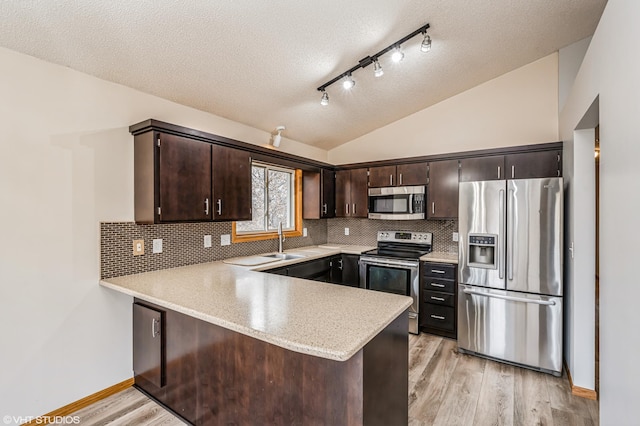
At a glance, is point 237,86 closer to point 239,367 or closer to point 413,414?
point 239,367

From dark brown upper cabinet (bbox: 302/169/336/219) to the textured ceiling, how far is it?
0.87 meters

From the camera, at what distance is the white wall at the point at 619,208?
1201mm

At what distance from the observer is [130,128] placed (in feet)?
7.95

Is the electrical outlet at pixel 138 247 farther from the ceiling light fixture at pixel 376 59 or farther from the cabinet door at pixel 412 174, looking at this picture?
the cabinet door at pixel 412 174

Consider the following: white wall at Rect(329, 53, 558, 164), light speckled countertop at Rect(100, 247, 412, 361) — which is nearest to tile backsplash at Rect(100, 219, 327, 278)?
light speckled countertop at Rect(100, 247, 412, 361)

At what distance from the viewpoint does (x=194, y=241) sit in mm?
2910

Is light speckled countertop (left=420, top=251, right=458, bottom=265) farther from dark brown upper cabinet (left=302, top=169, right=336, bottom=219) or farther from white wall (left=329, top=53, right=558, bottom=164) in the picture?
dark brown upper cabinet (left=302, top=169, right=336, bottom=219)

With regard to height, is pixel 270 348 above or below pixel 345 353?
below

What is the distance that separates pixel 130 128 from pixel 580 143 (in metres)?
3.51

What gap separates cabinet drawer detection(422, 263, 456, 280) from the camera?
10.8 feet

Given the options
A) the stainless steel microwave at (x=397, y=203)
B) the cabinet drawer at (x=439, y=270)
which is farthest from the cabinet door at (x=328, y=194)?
the cabinet drawer at (x=439, y=270)

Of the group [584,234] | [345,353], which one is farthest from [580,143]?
[345,353]

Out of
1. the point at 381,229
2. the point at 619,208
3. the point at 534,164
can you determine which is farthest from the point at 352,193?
the point at 619,208

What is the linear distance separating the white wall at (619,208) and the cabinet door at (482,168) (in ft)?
5.02
